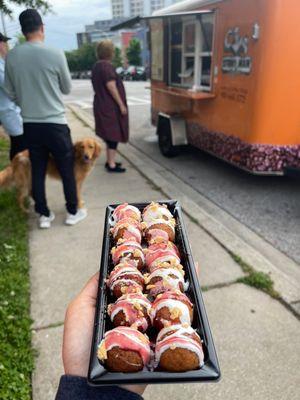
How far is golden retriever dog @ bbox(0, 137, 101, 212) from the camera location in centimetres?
441

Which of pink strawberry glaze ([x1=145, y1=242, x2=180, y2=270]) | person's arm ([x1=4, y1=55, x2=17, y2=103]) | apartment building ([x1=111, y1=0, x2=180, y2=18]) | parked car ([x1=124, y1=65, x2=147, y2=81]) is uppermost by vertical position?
apartment building ([x1=111, y1=0, x2=180, y2=18])

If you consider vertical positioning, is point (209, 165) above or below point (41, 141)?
below

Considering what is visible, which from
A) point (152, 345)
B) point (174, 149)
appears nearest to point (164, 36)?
point (174, 149)

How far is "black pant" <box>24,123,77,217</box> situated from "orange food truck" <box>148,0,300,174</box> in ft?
8.03

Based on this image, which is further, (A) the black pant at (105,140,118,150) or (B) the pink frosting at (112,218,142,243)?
(A) the black pant at (105,140,118,150)

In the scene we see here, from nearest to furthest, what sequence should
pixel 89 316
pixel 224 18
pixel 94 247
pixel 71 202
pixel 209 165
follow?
pixel 89 316 < pixel 94 247 < pixel 71 202 < pixel 224 18 < pixel 209 165

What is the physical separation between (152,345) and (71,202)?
3.39 metres

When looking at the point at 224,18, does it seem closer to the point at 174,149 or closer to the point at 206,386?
the point at 174,149

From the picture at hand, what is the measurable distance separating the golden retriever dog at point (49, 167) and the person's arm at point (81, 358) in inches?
116

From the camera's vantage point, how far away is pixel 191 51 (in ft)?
21.7

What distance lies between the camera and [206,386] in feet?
7.49

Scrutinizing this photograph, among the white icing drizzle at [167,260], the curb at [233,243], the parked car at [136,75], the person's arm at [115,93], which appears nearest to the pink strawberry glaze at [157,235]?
the white icing drizzle at [167,260]

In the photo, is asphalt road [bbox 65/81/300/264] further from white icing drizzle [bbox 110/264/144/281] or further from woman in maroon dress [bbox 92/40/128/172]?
white icing drizzle [bbox 110/264/144/281]

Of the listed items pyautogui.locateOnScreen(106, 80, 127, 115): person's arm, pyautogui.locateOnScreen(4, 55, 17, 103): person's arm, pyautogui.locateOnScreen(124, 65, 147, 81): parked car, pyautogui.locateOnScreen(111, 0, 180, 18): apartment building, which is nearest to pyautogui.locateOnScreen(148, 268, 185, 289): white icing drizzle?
pyautogui.locateOnScreen(4, 55, 17, 103): person's arm
